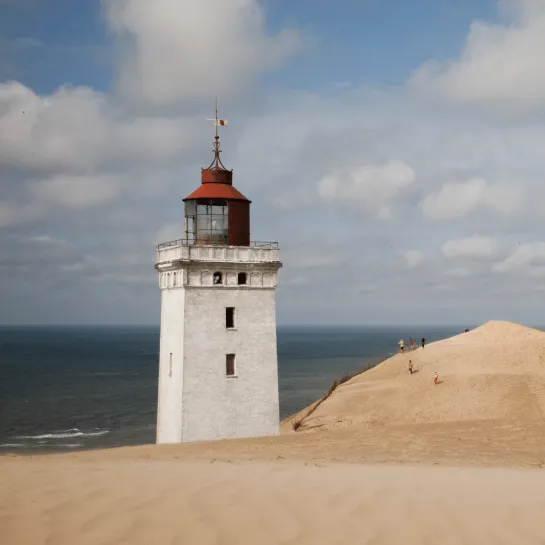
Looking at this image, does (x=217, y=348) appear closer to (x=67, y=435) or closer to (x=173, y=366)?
(x=173, y=366)

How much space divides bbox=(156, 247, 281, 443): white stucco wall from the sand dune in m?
5.31

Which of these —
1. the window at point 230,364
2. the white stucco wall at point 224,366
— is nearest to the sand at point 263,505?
the white stucco wall at point 224,366

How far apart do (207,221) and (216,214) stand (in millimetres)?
512

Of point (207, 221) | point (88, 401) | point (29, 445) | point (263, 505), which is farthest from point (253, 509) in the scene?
point (88, 401)

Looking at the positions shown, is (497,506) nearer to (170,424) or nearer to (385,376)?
(170,424)

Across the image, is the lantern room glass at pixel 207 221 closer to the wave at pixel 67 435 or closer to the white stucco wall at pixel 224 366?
the white stucco wall at pixel 224 366

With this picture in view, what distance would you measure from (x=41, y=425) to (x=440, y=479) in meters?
53.9

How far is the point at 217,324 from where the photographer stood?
2811 cm

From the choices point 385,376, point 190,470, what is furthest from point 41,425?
point 190,470

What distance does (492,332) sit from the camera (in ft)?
171

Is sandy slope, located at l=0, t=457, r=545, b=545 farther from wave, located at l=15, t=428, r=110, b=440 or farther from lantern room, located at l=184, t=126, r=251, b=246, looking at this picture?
wave, located at l=15, t=428, r=110, b=440

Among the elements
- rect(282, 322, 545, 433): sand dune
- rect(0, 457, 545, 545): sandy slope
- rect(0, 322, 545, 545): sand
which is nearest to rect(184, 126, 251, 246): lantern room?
rect(282, 322, 545, 433): sand dune

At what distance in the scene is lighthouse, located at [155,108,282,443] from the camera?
2761cm

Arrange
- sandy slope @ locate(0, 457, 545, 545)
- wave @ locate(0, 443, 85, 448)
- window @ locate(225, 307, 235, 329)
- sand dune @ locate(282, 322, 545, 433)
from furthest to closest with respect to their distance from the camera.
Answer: wave @ locate(0, 443, 85, 448) → sand dune @ locate(282, 322, 545, 433) → window @ locate(225, 307, 235, 329) → sandy slope @ locate(0, 457, 545, 545)
